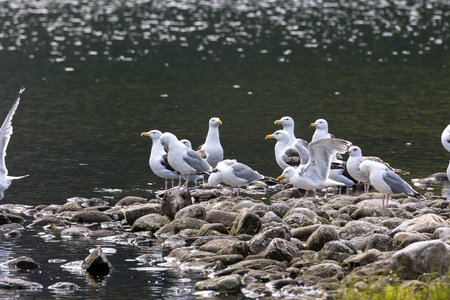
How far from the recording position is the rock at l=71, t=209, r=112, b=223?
56.0ft

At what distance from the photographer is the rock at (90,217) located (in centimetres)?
1706

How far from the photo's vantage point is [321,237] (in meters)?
13.3

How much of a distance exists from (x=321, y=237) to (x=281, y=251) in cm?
86

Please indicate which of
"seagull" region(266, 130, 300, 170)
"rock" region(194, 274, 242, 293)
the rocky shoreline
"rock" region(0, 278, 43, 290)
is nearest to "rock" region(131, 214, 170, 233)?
the rocky shoreline

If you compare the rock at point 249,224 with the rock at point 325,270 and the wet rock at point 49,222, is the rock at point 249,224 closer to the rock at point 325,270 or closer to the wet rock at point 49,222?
the rock at point 325,270

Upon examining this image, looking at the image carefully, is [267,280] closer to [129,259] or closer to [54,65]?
[129,259]

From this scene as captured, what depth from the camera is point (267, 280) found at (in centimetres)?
1213

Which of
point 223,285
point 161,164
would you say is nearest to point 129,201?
point 161,164

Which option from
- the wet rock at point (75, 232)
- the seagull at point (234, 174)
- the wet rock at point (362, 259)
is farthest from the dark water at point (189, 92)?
the seagull at point (234, 174)

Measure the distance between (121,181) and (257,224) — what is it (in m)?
7.66

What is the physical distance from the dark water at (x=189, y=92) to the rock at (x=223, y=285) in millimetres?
551

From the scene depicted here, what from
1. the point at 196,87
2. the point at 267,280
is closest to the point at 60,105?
the point at 196,87

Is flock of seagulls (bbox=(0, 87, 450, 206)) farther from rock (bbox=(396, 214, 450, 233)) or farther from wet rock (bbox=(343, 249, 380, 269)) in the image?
wet rock (bbox=(343, 249, 380, 269))

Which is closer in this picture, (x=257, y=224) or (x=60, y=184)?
(x=257, y=224)
